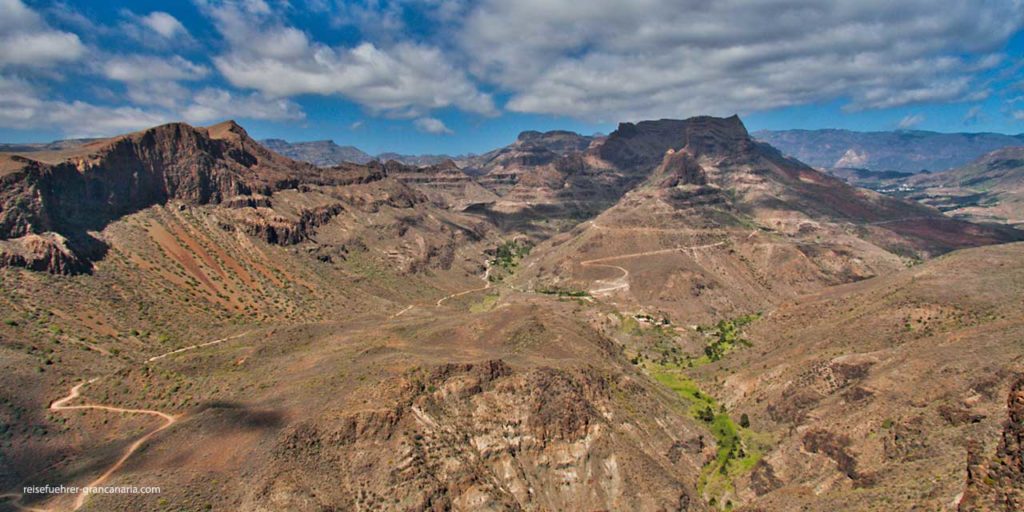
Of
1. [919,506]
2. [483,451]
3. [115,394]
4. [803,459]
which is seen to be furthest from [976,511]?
[115,394]

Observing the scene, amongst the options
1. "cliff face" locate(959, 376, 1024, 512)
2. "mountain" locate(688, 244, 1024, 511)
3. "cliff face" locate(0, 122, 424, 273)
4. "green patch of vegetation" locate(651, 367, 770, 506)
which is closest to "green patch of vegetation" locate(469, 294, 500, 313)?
"cliff face" locate(0, 122, 424, 273)

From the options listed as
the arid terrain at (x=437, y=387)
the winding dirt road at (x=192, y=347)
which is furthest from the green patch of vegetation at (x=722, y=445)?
the winding dirt road at (x=192, y=347)

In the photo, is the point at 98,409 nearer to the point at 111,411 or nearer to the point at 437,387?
the point at 111,411

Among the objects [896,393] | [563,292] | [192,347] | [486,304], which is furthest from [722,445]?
[563,292]

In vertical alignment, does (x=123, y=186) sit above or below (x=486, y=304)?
above

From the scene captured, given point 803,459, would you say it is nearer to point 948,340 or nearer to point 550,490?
point 948,340

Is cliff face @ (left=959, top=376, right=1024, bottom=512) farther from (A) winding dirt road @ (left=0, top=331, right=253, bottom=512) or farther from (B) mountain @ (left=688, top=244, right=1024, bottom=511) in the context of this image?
(A) winding dirt road @ (left=0, top=331, right=253, bottom=512)

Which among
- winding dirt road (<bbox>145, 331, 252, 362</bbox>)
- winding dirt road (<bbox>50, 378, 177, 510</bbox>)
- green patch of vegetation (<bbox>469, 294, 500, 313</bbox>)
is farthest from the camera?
green patch of vegetation (<bbox>469, 294, 500, 313</bbox>)

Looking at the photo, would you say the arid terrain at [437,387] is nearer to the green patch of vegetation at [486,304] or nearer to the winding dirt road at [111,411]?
the winding dirt road at [111,411]
